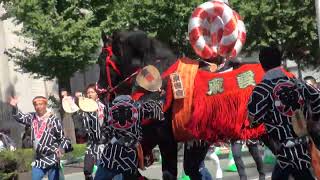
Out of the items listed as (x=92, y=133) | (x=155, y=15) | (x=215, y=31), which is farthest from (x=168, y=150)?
(x=155, y=15)

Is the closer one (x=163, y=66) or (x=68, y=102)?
(x=163, y=66)

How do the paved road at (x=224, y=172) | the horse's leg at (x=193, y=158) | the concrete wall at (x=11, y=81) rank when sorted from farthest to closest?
the concrete wall at (x=11, y=81) → the paved road at (x=224, y=172) → the horse's leg at (x=193, y=158)

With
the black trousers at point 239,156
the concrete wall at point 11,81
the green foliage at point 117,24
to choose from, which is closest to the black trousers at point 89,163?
the black trousers at point 239,156

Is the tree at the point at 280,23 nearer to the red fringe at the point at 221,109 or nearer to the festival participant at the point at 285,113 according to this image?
the red fringe at the point at 221,109

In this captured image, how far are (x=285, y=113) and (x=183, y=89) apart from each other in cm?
163

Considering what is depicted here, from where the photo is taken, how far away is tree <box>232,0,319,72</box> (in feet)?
79.5

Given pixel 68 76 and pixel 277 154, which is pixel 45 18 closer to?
pixel 68 76

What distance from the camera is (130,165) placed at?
7.04 meters

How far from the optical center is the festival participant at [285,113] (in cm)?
614

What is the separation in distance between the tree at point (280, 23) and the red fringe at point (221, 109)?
54.3 feet

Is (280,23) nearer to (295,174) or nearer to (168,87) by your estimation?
(168,87)

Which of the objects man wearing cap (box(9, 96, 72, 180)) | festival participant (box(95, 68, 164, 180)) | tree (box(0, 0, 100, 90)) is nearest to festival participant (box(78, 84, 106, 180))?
man wearing cap (box(9, 96, 72, 180))

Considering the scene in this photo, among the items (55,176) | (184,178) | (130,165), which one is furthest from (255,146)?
(130,165)

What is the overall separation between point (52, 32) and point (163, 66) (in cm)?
1473
